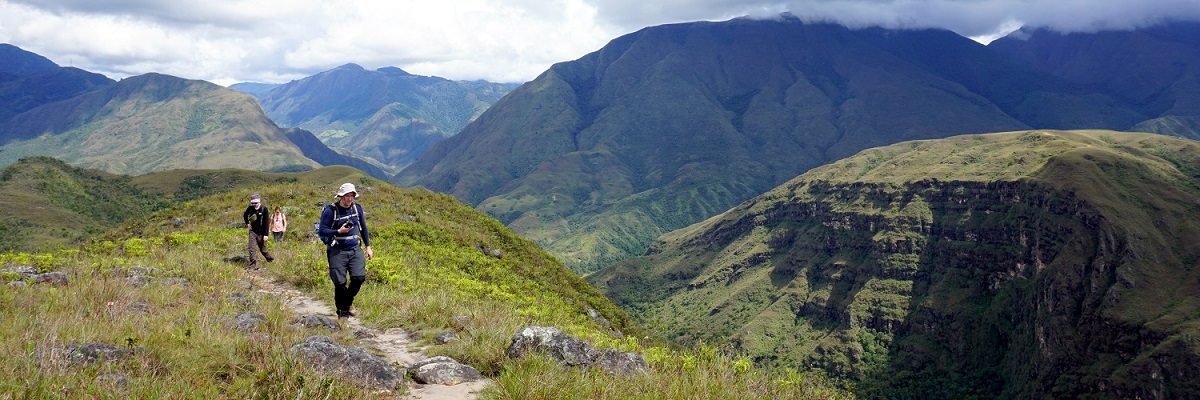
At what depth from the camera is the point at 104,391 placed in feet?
19.6

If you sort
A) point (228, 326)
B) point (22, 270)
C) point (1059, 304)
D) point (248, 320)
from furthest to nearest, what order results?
1. point (1059, 304)
2. point (22, 270)
3. point (248, 320)
4. point (228, 326)

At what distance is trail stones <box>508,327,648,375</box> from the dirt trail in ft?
3.09

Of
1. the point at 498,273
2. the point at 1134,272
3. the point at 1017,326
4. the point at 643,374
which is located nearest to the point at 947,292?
the point at 1017,326

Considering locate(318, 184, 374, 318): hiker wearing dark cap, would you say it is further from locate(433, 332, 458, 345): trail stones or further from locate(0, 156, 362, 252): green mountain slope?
locate(0, 156, 362, 252): green mountain slope

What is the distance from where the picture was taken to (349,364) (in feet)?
26.8

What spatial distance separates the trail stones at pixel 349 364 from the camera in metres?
7.73

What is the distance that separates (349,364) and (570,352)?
3.39 metres

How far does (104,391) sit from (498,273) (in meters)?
21.9

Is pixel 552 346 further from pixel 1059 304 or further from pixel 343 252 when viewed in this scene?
pixel 1059 304

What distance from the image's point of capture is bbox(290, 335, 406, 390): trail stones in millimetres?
7727

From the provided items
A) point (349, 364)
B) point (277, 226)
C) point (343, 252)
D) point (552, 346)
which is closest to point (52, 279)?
point (343, 252)

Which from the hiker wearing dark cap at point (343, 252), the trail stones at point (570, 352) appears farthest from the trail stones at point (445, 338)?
the hiker wearing dark cap at point (343, 252)

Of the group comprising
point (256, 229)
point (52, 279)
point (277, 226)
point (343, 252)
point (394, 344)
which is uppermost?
point (343, 252)

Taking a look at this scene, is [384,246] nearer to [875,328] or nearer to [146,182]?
[146,182]
